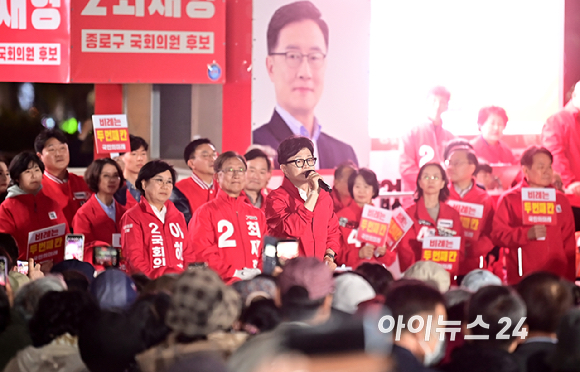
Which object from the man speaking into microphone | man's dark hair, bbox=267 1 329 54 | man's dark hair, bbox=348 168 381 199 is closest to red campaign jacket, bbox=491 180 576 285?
man's dark hair, bbox=348 168 381 199

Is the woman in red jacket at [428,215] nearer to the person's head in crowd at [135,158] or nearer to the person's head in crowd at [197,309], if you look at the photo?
the person's head in crowd at [135,158]

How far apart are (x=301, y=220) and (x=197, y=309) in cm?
175

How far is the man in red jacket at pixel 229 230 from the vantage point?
14.8 ft

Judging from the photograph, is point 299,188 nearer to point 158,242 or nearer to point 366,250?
point 158,242

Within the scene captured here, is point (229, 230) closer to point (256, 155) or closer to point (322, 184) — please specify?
point (322, 184)

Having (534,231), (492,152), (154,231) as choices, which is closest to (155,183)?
(154,231)

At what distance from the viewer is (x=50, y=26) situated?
21.1 feet

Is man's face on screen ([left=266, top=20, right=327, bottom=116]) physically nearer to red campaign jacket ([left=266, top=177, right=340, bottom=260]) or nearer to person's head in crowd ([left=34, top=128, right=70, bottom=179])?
person's head in crowd ([left=34, top=128, right=70, bottom=179])

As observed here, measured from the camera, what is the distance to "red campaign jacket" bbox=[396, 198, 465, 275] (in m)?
6.04

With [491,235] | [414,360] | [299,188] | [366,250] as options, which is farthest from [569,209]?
[414,360]

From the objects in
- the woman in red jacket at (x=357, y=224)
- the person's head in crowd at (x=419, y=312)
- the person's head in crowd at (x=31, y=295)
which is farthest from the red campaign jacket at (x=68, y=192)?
the person's head in crowd at (x=419, y=312)

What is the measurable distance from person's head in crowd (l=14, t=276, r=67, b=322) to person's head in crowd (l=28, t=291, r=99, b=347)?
14 cm

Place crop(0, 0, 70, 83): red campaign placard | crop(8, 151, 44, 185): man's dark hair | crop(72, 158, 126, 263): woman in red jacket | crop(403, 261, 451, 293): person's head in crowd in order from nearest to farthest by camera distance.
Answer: crop(403, 261, 451, 293): person's head in crowd, crop(8, 151, 44, 185): man's dark hair, crop(72, 158, 126, 263): woman in red jacket, crop(0, 0, 70, 83): red campaign placard

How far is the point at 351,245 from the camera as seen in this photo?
19.6 ft
